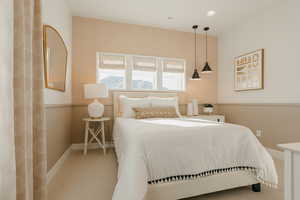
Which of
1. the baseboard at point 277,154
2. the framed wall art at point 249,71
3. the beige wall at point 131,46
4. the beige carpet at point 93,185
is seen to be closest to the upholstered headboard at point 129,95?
the beige wall at point 131,46

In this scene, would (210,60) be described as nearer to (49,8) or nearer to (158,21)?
(158,21)

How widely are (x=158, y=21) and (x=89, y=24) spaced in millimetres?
1458

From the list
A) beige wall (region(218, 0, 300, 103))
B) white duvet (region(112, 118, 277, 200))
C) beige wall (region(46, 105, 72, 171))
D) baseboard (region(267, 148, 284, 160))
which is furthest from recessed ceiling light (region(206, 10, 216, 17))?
beige wall (region(46, 105, 72, 171))

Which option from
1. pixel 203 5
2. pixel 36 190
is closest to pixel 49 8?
pixel 36 190

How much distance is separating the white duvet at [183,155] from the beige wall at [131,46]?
7.19 feet

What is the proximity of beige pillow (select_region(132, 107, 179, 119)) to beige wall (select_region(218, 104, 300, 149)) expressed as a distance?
5.23 ft

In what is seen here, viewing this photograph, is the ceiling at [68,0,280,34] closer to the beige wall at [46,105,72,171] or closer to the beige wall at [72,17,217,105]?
the beige wall at [72,17,217,105]

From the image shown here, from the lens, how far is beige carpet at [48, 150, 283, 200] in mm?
1563

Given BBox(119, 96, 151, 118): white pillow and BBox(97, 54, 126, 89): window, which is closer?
BBox(119, 96, 151, 118): white pillow

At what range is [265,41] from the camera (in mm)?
2918

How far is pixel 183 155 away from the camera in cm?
142

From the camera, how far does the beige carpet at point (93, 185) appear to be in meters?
1.56

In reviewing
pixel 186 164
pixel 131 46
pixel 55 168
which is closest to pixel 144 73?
pixel 131 46

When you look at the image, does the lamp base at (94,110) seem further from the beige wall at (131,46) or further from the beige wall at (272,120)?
the beige wall at (272,120)
